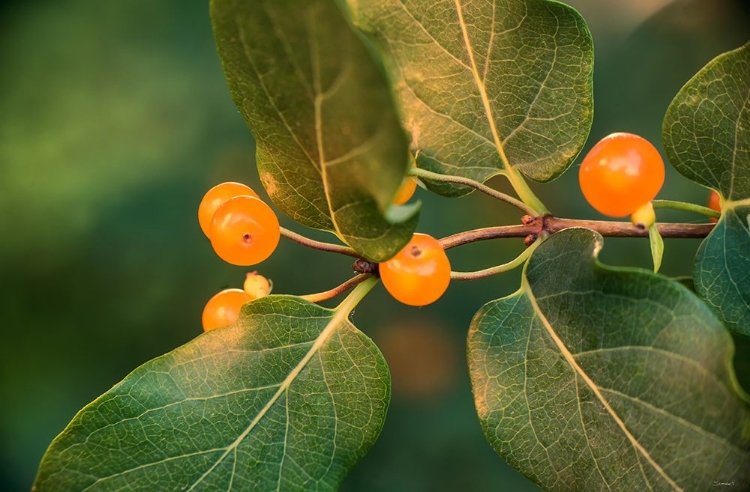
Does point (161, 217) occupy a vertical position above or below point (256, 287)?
below

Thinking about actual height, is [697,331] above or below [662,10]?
above

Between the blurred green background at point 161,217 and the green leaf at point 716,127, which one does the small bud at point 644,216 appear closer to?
the green leaf at point 716,127

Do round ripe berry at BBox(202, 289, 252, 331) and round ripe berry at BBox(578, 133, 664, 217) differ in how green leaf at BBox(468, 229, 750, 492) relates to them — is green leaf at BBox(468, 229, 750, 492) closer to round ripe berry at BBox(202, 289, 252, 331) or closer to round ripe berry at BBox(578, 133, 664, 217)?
round ripe berry at BBox(578, 133, 664, 217)

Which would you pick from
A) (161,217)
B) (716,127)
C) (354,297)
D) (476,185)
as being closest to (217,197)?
(354,297)

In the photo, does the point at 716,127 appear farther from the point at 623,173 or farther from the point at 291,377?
the point at 291,377

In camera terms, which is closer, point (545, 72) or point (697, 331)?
point (697, 331)

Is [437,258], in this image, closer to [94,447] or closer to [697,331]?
[697,331]

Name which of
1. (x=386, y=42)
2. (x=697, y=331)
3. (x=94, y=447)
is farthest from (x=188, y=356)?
(x=697, y=331)
